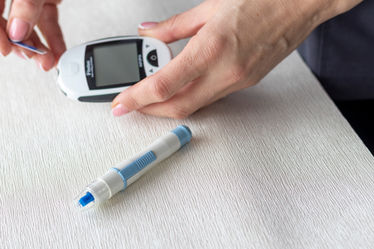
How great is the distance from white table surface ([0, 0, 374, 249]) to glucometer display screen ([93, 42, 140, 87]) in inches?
2.0

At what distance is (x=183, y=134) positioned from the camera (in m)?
0.59

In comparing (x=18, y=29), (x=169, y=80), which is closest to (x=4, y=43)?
(x=18, y=29)

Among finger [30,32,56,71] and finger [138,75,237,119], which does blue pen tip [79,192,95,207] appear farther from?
finger [30,32,56,71]

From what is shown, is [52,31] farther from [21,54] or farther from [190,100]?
[190,100]

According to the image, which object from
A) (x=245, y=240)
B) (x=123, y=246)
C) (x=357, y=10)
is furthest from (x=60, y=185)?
(x=357, y=10)

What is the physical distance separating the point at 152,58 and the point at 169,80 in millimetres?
98

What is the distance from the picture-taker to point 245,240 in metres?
0.48

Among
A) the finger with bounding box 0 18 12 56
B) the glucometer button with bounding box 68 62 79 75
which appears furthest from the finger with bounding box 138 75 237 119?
the finger with bounding box 0 18 12 56

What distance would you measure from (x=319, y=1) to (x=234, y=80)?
0.55 feet

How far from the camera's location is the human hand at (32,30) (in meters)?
0.62

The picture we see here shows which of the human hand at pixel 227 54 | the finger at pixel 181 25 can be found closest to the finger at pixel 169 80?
the human hand at pixel 227 54

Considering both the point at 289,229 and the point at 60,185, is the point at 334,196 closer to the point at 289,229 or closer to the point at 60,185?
the point at 289,229

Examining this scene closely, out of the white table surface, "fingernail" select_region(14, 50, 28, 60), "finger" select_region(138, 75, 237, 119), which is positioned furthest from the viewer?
"fingernail" select_region(14, 50, 28, 60)

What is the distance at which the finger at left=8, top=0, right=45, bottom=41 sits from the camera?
61 cm
